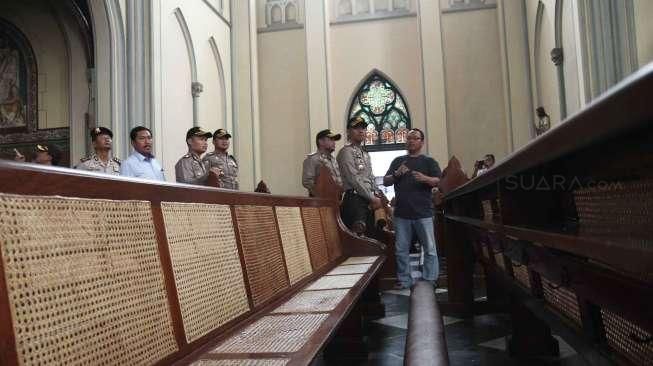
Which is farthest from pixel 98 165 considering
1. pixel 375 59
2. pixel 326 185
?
pixel 375 59

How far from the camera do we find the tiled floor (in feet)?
8.74

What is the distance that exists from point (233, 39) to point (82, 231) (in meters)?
9.88

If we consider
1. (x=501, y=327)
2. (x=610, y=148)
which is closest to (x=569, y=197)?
(x=610, y=148)

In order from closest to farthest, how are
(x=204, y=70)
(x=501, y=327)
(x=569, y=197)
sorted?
(x=569, y=197) < (x=501, y=327) < (x=204, y=70)

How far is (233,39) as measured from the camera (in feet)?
34.1

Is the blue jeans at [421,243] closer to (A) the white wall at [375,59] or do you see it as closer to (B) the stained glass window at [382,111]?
(A) the white wall at [375,59]

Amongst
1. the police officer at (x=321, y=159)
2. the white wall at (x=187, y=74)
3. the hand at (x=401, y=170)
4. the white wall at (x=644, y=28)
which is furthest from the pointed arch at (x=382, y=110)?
the hand at (x=401, y=170)

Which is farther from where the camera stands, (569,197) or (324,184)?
(324,184)

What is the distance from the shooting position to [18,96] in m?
8.67

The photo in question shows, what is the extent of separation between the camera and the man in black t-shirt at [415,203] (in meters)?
4.43

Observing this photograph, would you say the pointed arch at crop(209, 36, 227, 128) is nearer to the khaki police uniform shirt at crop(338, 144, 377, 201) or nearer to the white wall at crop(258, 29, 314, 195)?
the white wall at crop(258, 29, 314, 195)

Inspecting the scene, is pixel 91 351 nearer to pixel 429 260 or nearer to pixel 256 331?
pixel 256 331

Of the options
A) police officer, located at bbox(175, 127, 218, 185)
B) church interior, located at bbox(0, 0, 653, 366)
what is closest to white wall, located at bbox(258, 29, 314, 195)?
church interior, located at bbox(0, 0, 653, 366)

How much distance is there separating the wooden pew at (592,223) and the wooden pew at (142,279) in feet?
2.30
